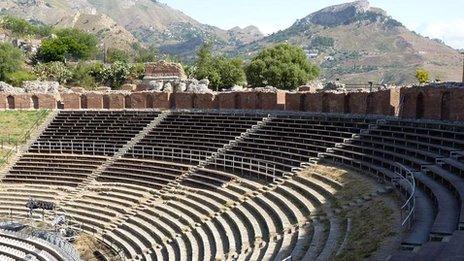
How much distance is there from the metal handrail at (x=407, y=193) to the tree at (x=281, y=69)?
124 feet

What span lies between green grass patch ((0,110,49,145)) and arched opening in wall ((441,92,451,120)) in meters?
25.1

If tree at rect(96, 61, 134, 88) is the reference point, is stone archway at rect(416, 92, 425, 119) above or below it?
below

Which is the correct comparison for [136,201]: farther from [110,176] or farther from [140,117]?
[140,117]

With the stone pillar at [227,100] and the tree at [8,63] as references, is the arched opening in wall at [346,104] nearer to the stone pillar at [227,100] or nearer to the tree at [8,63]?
the stone pillar at [227,100]

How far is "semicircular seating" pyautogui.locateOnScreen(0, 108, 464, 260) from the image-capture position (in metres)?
15.5

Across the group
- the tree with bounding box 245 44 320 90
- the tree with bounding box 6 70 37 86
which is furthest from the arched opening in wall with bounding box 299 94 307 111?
the tree with bounding box 6 70 37 86

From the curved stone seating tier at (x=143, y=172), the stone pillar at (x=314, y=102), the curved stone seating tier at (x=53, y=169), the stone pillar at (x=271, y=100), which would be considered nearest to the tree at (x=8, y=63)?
the curved stone seating tier at (x=53, y=169)

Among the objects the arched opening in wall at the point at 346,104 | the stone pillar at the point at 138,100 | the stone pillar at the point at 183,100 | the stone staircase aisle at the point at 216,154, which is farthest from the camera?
the stone pillar at the point at 138,100

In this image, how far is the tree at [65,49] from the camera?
82.6 meters

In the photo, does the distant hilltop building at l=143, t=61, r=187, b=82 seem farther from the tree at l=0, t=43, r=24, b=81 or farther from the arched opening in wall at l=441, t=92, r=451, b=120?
the arched opening in wall at l=441, t=92, r=451, b=120

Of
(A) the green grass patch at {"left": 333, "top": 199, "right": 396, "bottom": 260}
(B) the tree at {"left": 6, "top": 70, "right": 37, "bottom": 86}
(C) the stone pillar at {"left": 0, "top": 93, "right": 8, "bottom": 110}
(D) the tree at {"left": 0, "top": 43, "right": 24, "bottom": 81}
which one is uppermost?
(D) the tree at {"left": 0, "top": 43, "right": 24, "bottom": 81}

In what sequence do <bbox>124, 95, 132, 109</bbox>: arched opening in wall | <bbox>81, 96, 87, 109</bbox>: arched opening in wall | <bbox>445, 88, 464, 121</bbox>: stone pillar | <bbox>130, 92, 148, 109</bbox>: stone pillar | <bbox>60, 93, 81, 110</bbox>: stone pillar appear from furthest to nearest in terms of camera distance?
<bbox>81, 96, 87, 109</bbox>: arched opening in wall, <bbox>60, 93, 81, 110</bbox>: stone pillar, <bbox>124, 95, 132, 109</bbox>: arched opening in wall, <bbox>130, 92, 148, 109</bbox>: stone pillar, <bbox>445, 88, 464, 121</bbox>: stone pillar

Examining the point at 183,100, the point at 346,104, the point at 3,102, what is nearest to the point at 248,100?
the point at 183,100

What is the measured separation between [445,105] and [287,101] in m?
11.9
